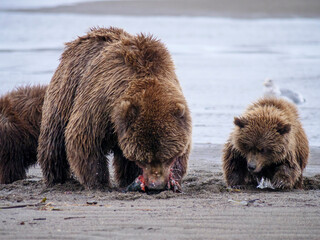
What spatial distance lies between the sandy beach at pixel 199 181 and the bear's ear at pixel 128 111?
2.84 feet

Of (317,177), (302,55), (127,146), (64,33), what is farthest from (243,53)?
(127,146)

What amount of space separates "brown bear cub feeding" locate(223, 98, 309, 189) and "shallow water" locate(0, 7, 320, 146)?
3198mm

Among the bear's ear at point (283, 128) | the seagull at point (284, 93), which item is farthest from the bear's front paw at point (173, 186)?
the seagull at point (284, 93)

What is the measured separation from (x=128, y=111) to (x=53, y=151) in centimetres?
188

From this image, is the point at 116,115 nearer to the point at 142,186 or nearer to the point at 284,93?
the point at 142,186

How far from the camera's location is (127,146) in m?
5.78

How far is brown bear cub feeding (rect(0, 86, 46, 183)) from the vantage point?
795 centimetres

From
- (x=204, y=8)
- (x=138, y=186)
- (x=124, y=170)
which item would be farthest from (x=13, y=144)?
(x=204, y=8)

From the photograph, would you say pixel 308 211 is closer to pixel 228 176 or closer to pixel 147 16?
pixel 228 176

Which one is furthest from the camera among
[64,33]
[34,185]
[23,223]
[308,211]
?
[64,33]

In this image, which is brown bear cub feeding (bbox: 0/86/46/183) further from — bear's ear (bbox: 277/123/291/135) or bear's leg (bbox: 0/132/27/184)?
bear's ear (bbox: 277/123/291/135)

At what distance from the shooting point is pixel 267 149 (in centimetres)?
710

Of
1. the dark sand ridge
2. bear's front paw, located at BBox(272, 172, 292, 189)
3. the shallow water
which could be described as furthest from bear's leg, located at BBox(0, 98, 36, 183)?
the dark sand ridge

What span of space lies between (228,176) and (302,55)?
17159 mm
